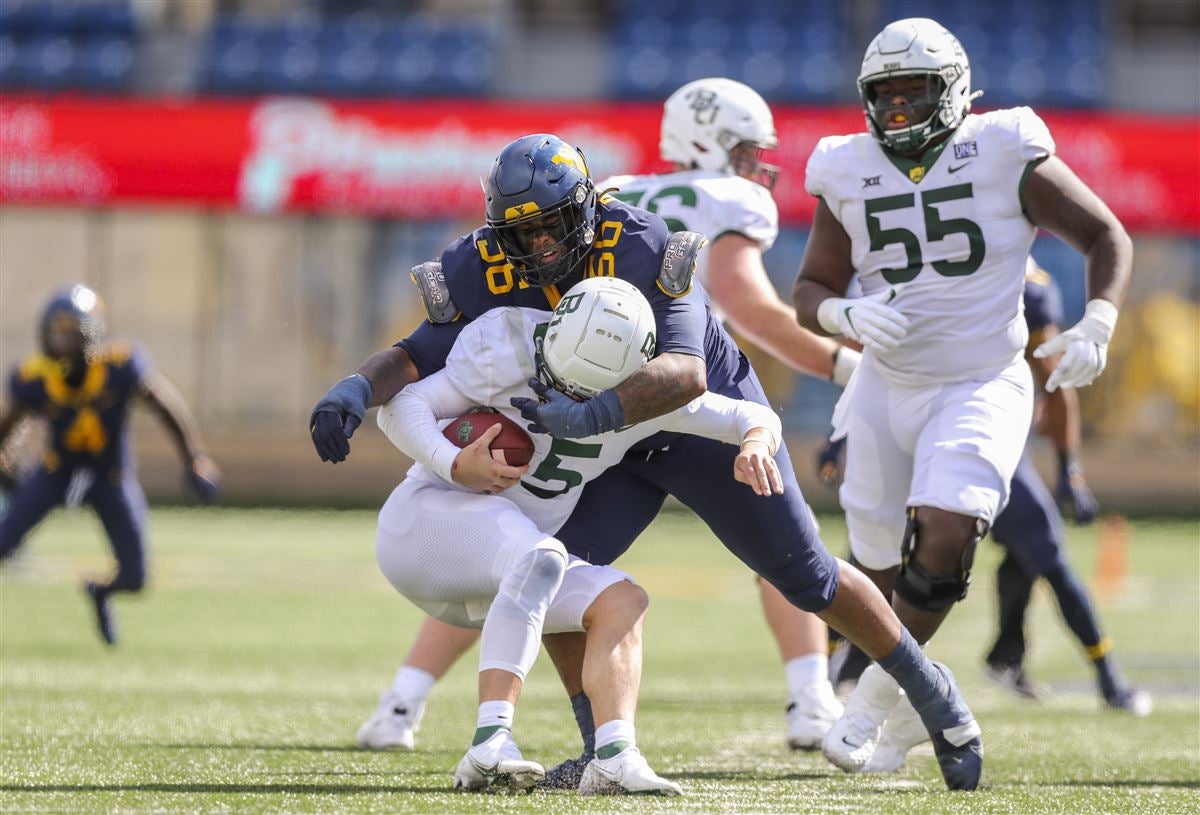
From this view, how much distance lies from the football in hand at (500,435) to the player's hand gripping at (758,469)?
0.46 m

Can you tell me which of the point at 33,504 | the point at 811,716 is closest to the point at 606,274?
the point at 811,716

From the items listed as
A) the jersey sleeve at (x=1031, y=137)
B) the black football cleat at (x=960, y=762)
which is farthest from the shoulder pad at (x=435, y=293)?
the jersey sleeve at (x=1031, y=137)

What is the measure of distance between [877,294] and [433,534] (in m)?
1.43

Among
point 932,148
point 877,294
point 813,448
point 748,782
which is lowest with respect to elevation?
point 813,448

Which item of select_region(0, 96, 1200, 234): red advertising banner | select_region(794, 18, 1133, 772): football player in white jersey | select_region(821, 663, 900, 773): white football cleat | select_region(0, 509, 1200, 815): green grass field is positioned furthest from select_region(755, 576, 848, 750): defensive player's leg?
select_region(0, 96, 1200, 234): red advertising banner

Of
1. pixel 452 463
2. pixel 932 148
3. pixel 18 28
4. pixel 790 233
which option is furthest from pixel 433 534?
pixel 18 28

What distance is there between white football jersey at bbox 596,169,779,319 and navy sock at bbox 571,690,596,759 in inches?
57.7

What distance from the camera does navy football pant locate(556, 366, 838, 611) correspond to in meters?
3.90

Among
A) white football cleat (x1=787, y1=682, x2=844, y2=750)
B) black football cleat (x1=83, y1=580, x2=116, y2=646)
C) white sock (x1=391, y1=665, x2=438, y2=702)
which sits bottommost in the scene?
black football cleat (x1=83, y1=580, x2=116, y2=646)

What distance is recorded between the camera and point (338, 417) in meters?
3.70

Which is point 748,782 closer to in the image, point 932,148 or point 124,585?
point 932,148

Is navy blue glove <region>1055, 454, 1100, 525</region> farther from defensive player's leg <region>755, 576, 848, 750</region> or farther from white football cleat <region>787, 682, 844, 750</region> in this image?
white football cleat <region>787, 682, 844, 750</region>

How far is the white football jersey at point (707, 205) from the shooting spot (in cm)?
521

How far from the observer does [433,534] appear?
12.6ft
